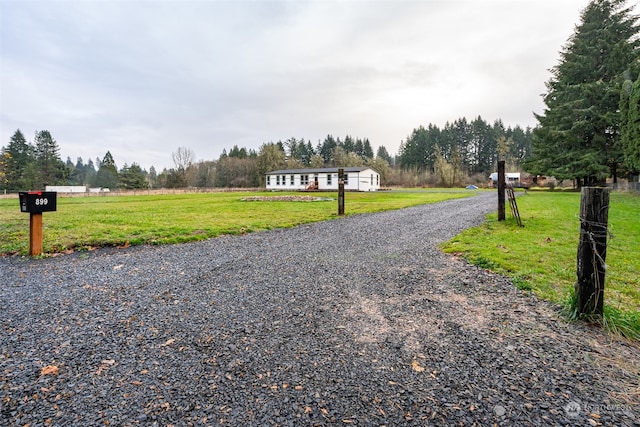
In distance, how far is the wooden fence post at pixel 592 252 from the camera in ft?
8.93

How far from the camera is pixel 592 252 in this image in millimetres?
2736

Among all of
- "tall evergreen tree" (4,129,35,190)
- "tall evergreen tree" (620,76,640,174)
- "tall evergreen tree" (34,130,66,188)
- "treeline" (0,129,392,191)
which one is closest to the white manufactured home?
"treeline" (0,129,392,191)

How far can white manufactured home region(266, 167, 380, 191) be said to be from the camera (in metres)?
39.7

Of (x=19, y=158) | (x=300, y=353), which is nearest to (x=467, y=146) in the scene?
(x=300, y=353)

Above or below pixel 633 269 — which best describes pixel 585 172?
above

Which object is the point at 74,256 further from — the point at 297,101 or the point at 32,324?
the point at 297,101

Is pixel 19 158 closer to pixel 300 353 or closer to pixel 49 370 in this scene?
pixel 49 370

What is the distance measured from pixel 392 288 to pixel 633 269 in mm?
3665

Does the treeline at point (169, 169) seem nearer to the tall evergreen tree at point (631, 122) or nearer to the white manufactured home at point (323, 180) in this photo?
the white manufactured home at point (323, 180)

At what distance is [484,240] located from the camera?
6473 mm

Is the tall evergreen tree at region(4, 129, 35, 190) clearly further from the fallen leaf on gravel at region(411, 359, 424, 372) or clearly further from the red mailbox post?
the fallen leaf on gravel at region(411, 359, 424, 372)

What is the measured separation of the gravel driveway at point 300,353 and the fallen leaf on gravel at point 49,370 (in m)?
0.01

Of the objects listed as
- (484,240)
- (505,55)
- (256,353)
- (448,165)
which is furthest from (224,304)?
(448,165)

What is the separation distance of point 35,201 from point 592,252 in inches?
325
